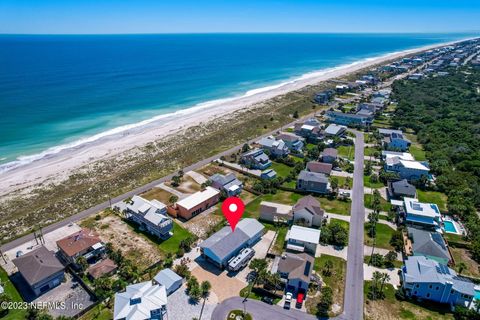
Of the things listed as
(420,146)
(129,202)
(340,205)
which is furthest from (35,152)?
(420,146)

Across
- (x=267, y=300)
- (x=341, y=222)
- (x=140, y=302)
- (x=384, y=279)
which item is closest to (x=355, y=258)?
(x=384, y=279)

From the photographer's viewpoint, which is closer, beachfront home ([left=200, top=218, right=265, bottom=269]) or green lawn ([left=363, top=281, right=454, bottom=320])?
green lawn ([left=363, top=281, right=454, bottom=320])

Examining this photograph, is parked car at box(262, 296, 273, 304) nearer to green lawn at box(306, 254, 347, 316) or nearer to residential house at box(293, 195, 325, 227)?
green lawn at box(306, 254, 347, 316)

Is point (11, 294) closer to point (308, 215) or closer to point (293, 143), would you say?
point (308, 215)

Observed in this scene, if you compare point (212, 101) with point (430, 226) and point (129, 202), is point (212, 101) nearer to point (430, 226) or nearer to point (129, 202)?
point (129, 202)

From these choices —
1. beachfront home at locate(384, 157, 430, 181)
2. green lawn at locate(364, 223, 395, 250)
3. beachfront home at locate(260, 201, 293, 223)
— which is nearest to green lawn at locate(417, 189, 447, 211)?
beachfront home at locate(384, 157, 430, 181)
